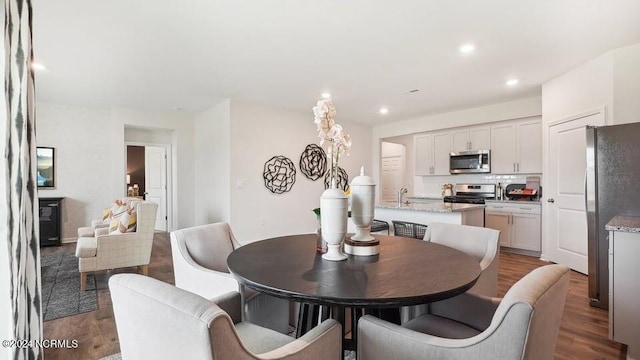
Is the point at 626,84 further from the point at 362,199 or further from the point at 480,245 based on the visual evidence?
the point at 362,199

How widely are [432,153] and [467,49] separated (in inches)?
131

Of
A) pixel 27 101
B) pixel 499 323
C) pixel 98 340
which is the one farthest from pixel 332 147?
pixel 98 340

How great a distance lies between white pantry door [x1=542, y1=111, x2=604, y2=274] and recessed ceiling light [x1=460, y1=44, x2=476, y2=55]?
1604 mm

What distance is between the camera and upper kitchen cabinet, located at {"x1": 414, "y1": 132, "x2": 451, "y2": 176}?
19.7ft

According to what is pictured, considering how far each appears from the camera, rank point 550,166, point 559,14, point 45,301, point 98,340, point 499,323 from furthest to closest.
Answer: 1. point 550,166
2. point 45,301
3. point 559,14
4. point 98,340
5. point 499,323

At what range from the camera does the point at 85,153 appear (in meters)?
5.54

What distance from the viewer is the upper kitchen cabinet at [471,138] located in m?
5.43

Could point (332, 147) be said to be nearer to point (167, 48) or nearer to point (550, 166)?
point (167, 48)

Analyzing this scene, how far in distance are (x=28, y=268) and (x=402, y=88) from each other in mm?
4218

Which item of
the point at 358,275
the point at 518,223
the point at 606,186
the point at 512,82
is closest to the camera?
the point at 358,275

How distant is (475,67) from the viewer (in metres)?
3.57

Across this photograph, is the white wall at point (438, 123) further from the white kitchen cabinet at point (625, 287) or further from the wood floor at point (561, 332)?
the white kitchen cabinet at point (625, 287)

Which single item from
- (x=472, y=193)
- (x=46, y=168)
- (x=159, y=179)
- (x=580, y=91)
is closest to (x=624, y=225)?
(x=580, y=91)

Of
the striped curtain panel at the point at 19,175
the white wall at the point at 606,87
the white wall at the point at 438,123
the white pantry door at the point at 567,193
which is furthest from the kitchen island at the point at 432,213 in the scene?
the striped curtain panel at the point at 19,175
